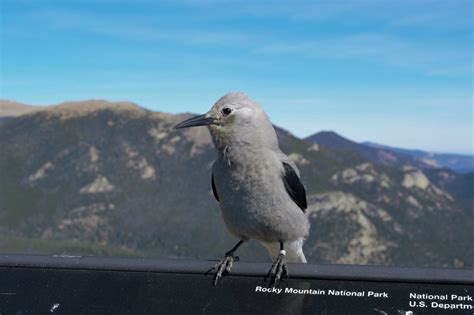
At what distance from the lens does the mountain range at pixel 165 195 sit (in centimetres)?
6938

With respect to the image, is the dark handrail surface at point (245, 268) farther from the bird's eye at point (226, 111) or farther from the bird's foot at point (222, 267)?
the bird's eye at point (226, 111)

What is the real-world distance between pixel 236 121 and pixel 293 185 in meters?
1.02

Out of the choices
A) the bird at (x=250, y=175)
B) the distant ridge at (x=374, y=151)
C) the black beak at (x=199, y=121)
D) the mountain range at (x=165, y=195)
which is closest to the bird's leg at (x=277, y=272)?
the bird at (x=250, y=175)

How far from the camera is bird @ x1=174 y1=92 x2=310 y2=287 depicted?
713cm

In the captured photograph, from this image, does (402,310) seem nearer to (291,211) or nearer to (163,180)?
(291,211)

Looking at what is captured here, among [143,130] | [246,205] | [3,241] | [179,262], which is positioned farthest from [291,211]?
[143,130]

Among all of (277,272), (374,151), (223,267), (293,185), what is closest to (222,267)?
(223,267)

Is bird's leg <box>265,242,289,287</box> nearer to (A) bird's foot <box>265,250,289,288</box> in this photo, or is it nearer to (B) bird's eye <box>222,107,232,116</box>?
(A) bird's foot <box>265,250,289,288</box>

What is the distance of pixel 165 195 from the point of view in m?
100

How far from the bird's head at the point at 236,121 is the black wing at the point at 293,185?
416 mm

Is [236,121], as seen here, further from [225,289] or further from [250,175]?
[225,289]

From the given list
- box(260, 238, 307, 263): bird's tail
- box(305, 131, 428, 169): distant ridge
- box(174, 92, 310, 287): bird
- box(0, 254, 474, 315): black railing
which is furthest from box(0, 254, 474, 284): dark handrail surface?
box(305, 131, 428, 169): distant ridge

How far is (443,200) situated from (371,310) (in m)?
89.6

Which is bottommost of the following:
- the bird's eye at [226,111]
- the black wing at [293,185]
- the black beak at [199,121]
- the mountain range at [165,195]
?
the mountain range at [165,195]
